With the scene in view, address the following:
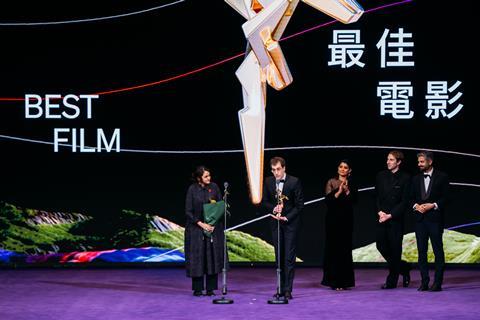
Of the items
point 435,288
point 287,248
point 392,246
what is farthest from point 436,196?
point 287,248

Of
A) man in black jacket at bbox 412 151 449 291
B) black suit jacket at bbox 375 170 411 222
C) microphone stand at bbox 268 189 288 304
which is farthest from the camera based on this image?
black suit jacket at bbox 375 170 411 222

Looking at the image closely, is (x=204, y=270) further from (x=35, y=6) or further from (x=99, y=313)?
(x=35, y=6)

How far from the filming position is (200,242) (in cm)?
811

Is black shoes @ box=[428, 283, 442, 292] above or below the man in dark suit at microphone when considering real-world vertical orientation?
below

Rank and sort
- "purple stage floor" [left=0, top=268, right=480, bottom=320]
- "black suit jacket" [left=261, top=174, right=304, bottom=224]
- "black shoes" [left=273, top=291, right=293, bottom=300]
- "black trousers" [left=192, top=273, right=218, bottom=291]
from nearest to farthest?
"purple stage floor" [left=0, top=268, right=480, bottom=320] < "black shoes" [left=273, top=291, right=293, bottom=300] < "black suit jacket" [left=261, top=174, right=304, bottom=224] < "black trousers" [left=192, top=273, right=218, bottom=291]

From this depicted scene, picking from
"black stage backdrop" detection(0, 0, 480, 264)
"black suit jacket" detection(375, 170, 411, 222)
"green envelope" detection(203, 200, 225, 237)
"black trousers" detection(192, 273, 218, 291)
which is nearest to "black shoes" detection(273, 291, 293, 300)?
"black trousers" detection(192, 273, 218, 291)

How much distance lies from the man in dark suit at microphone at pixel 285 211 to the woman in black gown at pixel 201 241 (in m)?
0.52

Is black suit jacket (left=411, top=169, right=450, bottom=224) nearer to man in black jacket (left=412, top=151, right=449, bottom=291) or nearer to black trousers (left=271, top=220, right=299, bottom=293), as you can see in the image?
man in black jacket (left=412, top=151, right=449, bottom=291)

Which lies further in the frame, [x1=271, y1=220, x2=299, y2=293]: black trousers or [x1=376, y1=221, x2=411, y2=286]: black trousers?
[x1=376, y1=221, x2=411, y2=286]: black trousers

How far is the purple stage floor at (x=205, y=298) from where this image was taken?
7.17m

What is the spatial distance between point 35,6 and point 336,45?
345 cm

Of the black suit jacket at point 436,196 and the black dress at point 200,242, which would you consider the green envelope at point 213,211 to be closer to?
the black dress at point 200,242

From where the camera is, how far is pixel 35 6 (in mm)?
10266

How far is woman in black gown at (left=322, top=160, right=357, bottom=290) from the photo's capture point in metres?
8.50
